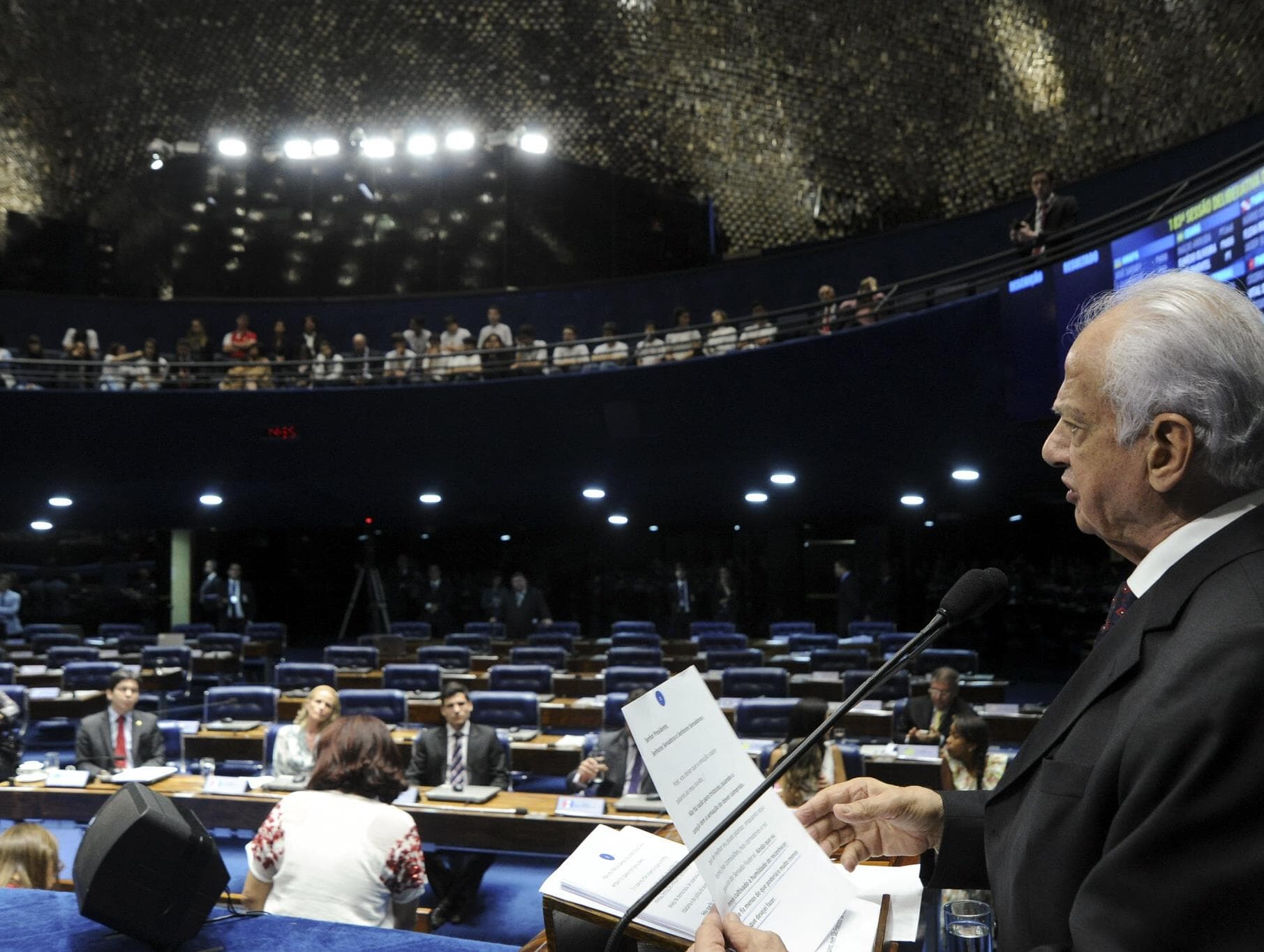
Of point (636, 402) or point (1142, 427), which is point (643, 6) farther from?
point (1142, 427)

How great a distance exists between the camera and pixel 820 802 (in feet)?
4.43

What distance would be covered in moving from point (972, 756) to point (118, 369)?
13.3 metres

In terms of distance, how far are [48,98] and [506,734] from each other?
59.7ft

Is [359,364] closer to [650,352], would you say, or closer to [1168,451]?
[650,352]

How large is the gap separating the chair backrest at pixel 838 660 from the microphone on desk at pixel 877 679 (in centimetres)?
857

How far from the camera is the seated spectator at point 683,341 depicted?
39.7ft

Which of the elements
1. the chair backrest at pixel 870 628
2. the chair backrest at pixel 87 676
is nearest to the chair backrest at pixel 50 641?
the chair backrest at pixel 87 676

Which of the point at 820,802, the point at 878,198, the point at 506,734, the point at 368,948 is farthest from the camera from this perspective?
the point at 878,198

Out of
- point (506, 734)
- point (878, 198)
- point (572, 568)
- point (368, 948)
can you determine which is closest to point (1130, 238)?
point (506, 734)

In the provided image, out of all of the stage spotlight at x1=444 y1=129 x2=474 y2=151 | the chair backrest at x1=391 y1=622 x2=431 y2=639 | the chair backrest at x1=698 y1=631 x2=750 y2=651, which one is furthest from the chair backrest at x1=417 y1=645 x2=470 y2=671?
the stage spotlight at x1=444 y1=129 x2=474 y2=151

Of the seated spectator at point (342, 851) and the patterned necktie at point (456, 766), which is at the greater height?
the seated spectator at point (342, 851)

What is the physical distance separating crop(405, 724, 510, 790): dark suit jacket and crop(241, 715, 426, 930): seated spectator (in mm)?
2686

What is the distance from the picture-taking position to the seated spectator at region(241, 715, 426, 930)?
3066mm

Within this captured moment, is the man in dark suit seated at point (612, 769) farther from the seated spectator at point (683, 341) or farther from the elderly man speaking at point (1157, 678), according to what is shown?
the seated spectator at point (683, 341)
